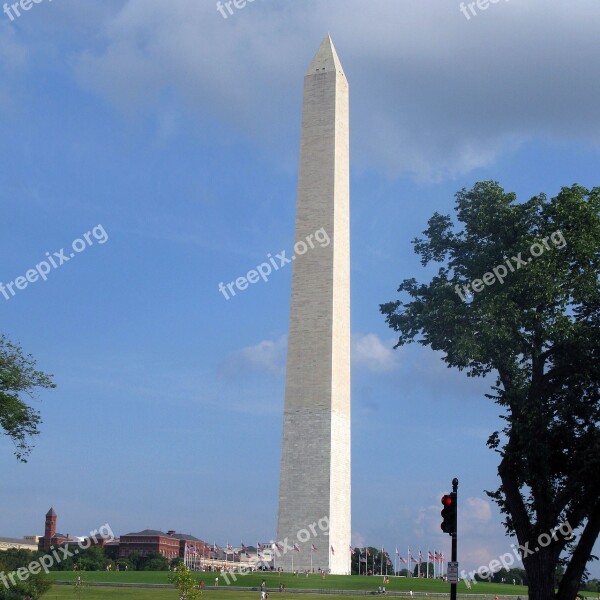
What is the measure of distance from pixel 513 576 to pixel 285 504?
41405mm

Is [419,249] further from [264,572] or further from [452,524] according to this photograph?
[264,572]

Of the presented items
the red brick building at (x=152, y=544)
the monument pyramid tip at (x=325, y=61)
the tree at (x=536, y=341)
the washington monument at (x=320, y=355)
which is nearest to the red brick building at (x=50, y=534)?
the red brick building at (x=152, y=544)

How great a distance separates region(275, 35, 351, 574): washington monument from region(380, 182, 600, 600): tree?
30725 mm

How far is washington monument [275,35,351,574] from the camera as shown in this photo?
68000mm

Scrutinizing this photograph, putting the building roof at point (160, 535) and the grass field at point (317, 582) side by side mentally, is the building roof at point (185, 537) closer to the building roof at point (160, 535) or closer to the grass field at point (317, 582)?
the building roof at point (160, 535)

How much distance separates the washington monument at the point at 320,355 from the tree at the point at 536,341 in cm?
3072

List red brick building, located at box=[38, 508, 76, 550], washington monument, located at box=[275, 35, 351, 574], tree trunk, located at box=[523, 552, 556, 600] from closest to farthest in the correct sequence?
tree trunk, located at box=[523, 552, 556, 600] < washington monument, located at box=[275, 35, 351, 574] < red brick building, located at box=[38, 508, 76, 550]

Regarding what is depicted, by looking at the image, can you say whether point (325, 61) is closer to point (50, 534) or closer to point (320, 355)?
point (320, 355)

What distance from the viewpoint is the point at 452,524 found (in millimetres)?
22531

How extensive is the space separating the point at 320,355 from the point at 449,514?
153 ft

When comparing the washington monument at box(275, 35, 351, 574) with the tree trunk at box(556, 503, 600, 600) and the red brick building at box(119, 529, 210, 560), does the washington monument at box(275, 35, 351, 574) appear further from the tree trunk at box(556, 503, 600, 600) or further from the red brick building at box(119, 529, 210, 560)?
the red brick building at box(119, 529, 210, 560)

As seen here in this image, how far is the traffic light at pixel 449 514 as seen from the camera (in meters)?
22.5

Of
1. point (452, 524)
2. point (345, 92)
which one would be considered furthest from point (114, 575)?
point (452, 524)

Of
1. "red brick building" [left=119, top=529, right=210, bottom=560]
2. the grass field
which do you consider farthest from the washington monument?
"red brick building" [left=119, top=529, right=210, bottom=560]
